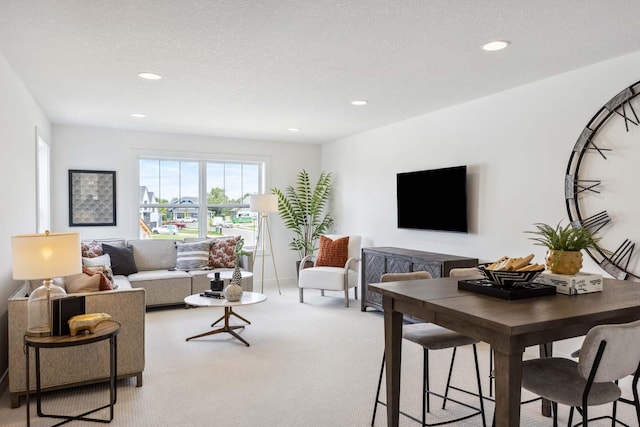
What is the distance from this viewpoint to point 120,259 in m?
5.59

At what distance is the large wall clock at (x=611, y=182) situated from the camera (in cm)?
317

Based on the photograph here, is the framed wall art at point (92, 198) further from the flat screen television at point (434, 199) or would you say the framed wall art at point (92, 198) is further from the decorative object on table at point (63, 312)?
the flat screen television at point (434, 199)

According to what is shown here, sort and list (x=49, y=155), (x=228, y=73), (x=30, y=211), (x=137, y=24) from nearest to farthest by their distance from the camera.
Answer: (x=137, y=24)
(x=228, y=73)
(x=30, y=211)
(x=49, y=155)

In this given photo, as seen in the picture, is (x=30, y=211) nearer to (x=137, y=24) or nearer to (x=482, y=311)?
(x=137, y=24)

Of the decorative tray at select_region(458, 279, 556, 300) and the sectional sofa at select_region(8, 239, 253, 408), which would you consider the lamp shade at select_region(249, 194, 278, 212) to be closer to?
the sectional sofa at select_region(8, 239, 253, 408)

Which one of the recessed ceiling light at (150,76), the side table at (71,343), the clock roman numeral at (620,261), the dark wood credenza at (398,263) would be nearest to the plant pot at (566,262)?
the clock roman numeral at (620,261)

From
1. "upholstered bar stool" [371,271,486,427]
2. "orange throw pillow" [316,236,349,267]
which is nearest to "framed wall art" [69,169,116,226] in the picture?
"orange throw pillow" [316,236,349,267]

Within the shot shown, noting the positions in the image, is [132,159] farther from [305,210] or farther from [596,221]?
[596,221]

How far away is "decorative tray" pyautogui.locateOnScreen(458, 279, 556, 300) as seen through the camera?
2.05m

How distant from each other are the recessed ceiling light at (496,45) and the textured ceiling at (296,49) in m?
0.06

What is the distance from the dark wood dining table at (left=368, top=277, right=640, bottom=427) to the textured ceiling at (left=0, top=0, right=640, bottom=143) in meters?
1.56

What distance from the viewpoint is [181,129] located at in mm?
6273

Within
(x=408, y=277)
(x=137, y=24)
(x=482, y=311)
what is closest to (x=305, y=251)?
(x=408, y=277)

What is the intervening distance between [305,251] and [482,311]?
5.48 meters
